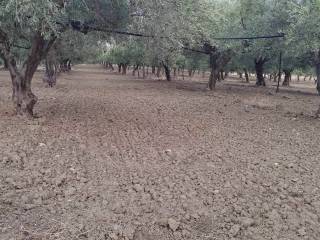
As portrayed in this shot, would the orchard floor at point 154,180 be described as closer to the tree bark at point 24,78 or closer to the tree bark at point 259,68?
the tree bark at point 24,78

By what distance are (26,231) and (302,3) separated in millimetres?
12428

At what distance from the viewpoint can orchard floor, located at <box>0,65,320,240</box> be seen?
4.74 metres

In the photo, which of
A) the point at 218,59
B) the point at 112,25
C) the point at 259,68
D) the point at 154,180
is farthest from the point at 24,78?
the point at 259,68

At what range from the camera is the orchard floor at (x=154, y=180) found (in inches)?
187

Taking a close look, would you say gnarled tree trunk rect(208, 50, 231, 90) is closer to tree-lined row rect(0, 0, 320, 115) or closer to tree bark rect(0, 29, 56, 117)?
tree-lined row rect(0, 0, 320, 115)

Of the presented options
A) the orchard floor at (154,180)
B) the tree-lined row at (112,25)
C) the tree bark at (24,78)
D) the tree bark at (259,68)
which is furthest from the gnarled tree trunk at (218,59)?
the tree bark at (24,78)

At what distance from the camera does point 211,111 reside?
47.8 ft

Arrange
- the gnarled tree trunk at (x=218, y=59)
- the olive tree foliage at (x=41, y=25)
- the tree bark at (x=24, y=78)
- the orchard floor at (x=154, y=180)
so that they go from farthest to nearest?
the gnarled tree trunk at (x=218, y=59)
the tree bark at (x=24, y=78)
the olive tree foliage at (x=41, y=25)
the orchard floor at (x=154, y=180)

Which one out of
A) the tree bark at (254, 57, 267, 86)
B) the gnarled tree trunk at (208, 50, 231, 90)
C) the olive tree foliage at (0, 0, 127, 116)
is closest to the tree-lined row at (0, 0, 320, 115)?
the olive tree foliage at (0, 0, 127, 116)

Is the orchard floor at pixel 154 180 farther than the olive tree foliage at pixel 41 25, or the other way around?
the olive tree foliage at pixel 41 25

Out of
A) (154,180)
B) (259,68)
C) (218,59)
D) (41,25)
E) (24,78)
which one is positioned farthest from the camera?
(259,68)

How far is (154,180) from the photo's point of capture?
6238 millimetres

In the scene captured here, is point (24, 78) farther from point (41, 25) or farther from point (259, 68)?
point (259, 68)

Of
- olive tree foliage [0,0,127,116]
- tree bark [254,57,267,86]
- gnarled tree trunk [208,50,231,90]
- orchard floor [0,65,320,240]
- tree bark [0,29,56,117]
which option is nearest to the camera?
orchard floor [0,65,320,240]
